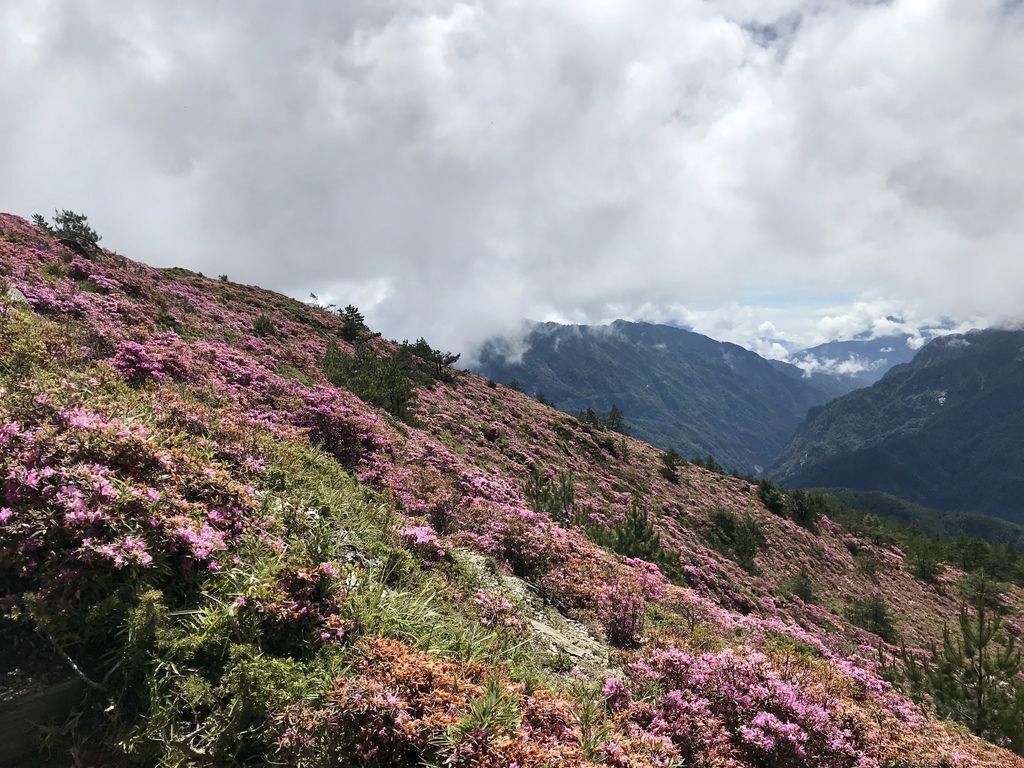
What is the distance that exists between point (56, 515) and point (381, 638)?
126 inches

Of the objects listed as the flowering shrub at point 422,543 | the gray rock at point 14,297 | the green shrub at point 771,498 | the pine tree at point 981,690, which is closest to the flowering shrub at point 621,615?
the flowering shrub at point 422,543

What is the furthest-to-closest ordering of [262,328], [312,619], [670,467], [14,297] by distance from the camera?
[670,467] < [262,328] < [14,297] < [312,619]

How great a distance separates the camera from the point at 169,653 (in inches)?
159

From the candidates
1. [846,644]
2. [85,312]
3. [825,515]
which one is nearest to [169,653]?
[85,312]

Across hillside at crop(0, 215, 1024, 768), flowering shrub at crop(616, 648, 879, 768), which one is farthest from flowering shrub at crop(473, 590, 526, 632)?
flowering shrub at crop(616, 648, 879, 768)

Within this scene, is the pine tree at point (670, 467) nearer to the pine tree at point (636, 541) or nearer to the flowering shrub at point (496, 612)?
the pine tree at point (636, 541)

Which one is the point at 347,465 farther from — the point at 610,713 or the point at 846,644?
the point at 846,644

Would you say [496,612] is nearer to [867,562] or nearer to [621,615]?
[621,615]

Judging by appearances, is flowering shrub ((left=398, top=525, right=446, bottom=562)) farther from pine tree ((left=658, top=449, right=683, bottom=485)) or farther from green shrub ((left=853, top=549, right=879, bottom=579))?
green shrub ((left=853, top=549, right=879, bottom=579))

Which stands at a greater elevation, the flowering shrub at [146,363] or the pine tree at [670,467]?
the pine tree at [670,467]

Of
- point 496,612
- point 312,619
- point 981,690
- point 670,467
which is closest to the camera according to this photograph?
point 312,619

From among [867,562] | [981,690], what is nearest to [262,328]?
[981,690]

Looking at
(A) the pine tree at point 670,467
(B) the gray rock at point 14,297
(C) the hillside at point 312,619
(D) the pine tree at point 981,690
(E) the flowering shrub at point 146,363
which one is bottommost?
(C) the hillside at point 312,619

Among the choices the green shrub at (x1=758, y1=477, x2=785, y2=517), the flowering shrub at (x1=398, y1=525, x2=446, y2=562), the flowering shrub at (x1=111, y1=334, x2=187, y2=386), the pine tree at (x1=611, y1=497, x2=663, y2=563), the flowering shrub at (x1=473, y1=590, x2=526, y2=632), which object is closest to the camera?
the flowering shrub at (x1=473, y1=590, x2=526, y2=632)
